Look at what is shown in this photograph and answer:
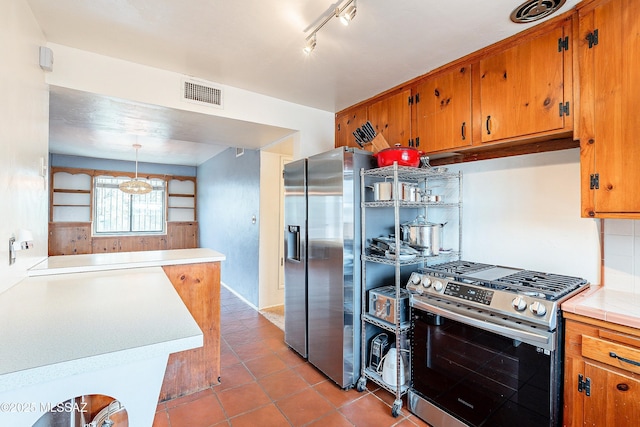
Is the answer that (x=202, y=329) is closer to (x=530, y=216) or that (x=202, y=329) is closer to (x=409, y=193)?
(x=409, y=193)

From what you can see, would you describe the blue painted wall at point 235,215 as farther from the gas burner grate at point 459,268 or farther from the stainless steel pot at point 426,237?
the gas burner grate at point 459,268

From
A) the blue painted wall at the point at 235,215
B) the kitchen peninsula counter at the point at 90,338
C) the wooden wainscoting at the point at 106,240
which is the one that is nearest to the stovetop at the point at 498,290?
the kitchen peninsula counter at the point at 90,338

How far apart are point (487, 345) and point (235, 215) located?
4056mm

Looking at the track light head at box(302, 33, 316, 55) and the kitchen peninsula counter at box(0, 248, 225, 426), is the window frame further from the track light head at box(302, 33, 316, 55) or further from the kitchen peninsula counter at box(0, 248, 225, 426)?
the track light head at box(302, 33, 316, 55)

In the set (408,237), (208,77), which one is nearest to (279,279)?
(408,237)

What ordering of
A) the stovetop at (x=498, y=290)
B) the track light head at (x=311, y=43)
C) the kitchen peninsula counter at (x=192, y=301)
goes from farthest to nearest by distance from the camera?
the kitchen peninsula counter at (x=192, y=301) < the track light head at (x=311, y=43) < the stovetop at (x=498, y=290)

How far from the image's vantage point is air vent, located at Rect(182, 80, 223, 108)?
2455 millimetres

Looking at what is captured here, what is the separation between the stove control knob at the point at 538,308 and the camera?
1.45 metres

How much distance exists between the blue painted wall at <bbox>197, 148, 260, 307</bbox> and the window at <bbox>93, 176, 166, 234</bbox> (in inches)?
54.0

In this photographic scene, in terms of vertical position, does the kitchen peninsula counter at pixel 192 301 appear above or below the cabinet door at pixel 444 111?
below

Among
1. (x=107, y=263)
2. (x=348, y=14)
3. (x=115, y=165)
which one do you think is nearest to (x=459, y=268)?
(x=348, y=14)

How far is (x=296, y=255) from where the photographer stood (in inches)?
114

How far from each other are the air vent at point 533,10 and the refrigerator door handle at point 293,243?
2.12 meters

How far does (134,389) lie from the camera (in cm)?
95
